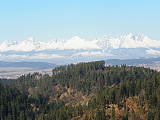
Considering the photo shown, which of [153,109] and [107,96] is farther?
[107,96]

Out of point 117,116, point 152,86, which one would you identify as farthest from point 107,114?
point 152,86

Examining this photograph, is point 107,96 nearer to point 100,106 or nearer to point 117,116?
point 100,106

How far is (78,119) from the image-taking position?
7180 inches

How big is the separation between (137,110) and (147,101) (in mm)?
7324

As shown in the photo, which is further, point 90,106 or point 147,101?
point 90,106

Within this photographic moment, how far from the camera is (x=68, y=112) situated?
191m

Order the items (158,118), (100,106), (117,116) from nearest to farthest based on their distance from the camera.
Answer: (158,118) < (117,116) < (100,106)

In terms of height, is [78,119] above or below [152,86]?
below

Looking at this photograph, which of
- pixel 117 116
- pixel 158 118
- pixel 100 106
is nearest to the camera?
pixel 158 118

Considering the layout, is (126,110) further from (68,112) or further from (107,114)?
(68,112)

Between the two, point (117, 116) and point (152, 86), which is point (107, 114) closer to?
point (117, 116)

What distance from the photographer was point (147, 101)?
181 meters

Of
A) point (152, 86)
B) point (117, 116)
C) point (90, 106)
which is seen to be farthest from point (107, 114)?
point (152, 86)

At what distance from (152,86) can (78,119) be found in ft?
142
